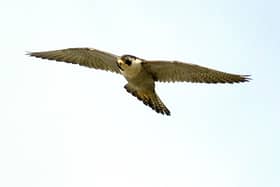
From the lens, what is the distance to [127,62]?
16.2 m

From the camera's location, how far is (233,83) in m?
16.1

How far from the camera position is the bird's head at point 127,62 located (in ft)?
53.3

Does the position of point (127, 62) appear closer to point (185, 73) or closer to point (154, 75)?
point (154, 75)

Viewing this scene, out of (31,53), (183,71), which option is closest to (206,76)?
(183,71)

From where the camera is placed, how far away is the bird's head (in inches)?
640

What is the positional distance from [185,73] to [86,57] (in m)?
2.24

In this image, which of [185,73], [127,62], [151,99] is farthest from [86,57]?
[185,73]

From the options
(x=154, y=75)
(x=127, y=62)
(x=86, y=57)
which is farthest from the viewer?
(x=86, y=57)

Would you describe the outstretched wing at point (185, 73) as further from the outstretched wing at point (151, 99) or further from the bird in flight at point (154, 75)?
the outstretched wing at point (151, 99)

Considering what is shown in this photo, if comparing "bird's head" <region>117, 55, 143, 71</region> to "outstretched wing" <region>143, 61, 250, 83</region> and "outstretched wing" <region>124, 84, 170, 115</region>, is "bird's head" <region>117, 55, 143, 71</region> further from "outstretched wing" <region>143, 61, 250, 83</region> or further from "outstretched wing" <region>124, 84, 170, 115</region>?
"outstretched wing" <region>124, 84, 170, 115</region>

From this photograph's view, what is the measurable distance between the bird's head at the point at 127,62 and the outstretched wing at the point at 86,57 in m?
0.81

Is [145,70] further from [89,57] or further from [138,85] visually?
[89,57]

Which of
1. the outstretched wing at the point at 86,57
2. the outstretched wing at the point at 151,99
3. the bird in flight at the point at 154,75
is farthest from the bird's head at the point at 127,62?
the outstretched wing at the point at 86,57

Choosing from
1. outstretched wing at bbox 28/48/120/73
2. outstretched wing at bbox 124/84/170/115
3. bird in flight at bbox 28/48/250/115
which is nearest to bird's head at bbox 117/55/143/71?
bird in flight at bbox 28/48/250/115
